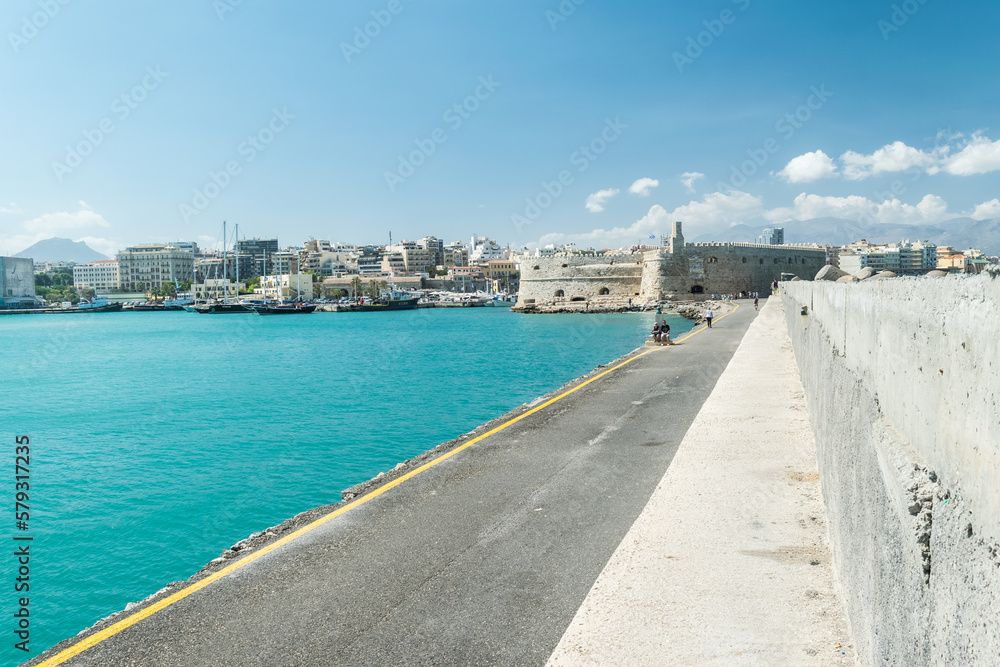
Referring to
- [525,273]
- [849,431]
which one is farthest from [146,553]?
[525,273]

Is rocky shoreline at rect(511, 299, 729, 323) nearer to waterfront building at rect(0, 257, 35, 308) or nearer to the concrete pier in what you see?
the concrete pier

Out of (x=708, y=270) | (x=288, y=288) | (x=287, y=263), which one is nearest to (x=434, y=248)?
(x=287, y=263)

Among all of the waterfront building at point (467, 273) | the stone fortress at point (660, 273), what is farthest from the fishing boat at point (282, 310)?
the waterfront building at point (467, 273)

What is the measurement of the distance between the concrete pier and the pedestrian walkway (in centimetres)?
2

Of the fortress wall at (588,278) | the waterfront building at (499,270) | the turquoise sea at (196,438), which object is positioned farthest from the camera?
the waterfront building at (499,270)

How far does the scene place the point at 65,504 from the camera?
1150 centimetres

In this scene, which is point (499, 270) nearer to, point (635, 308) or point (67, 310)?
point (635, 308)

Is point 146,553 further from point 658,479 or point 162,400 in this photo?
point 162,400

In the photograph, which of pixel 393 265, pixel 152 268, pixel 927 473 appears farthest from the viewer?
pixel 393 265

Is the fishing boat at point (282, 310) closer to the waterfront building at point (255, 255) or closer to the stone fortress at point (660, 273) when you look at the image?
the stone fortress at point (660, 273)

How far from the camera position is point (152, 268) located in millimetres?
160125

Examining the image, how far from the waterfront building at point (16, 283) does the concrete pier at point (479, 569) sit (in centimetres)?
15983

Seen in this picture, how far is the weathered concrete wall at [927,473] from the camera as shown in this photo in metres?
1.35

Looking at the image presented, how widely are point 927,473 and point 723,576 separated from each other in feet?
8.60
